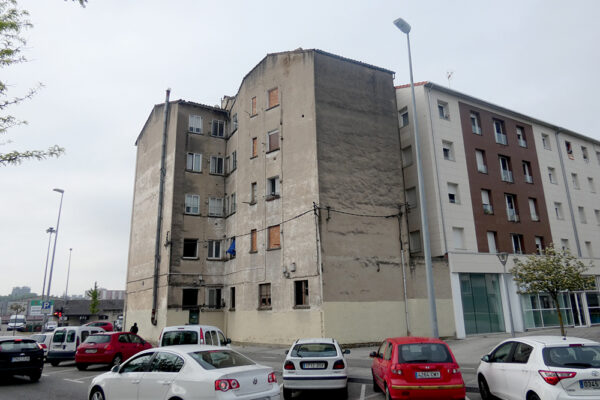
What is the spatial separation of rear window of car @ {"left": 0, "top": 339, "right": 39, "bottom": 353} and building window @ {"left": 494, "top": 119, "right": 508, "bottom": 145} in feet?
99.5

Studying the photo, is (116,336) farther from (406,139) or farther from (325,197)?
(406,139)

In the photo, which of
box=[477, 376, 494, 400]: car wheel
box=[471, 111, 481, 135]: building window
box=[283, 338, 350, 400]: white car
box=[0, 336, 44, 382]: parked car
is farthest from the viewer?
box=[471, 111, 481, 135]: building window

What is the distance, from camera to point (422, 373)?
8227 millimetres

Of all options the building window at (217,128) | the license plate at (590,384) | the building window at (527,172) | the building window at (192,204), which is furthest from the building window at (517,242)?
the license plate at (590,384)

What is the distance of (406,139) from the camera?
28328mm

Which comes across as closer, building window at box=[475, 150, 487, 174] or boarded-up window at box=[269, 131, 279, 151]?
boarded-up window at box=[269, 131, 279, 151]

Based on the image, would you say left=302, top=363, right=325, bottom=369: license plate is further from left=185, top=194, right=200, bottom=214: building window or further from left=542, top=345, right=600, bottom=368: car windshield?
left=185, top=194, right=200, bottom=214: building window

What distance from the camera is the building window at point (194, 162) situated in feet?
101

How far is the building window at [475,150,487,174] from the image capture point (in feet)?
93.9

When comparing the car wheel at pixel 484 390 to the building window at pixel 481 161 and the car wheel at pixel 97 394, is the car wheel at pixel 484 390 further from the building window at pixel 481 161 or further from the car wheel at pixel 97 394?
the building window at pixel 481 161

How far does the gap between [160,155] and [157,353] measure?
26074 millimetres

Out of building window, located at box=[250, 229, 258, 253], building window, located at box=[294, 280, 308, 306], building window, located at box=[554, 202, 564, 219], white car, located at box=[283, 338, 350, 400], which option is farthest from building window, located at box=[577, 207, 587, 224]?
white car, located at box=[283, 338, 350, 400]

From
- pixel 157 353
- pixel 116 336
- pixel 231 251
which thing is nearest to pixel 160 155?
pixel 231 251

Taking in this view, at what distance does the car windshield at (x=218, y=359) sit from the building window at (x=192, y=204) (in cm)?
2295
